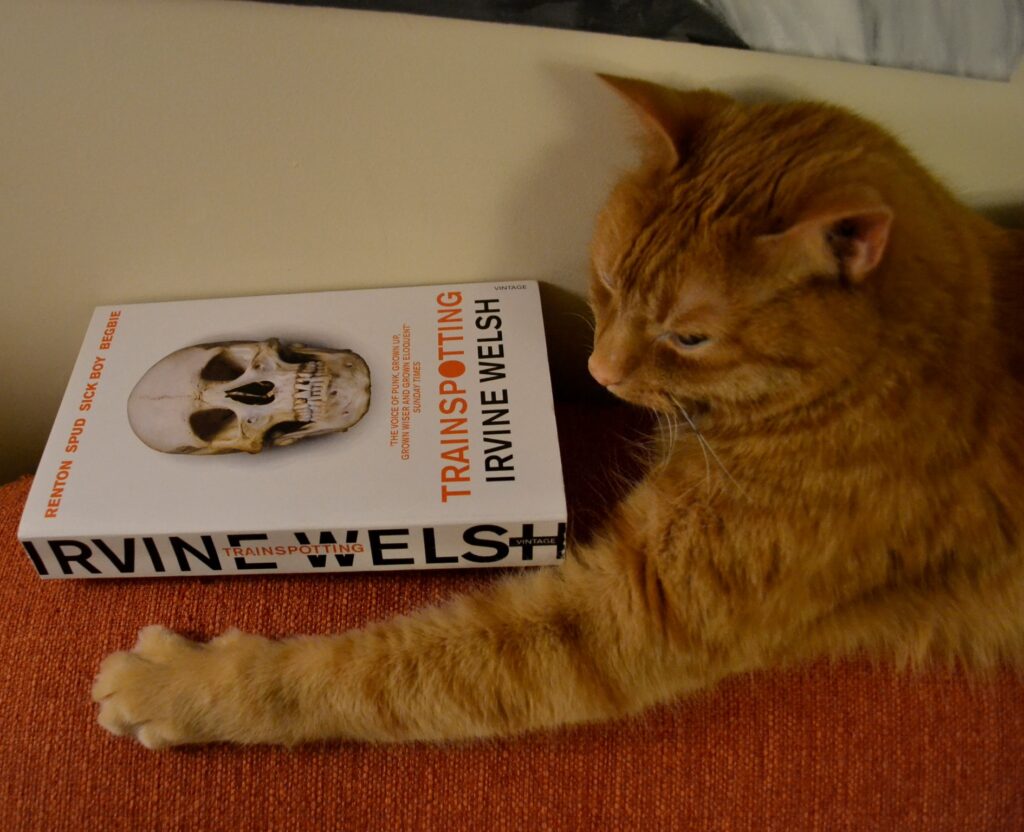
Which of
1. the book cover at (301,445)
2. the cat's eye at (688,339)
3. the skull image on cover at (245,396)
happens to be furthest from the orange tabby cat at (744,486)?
the skull image on cover at (245,396)

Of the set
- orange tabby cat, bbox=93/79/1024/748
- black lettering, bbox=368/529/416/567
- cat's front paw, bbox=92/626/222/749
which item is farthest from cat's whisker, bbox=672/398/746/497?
Result: cat's front paw, bbox=92/626/222/749

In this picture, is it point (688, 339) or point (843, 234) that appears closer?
point (843, 234)

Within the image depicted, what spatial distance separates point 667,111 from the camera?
0.81 m

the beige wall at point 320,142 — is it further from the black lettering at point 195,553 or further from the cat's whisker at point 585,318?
the black lettering at point 195,553

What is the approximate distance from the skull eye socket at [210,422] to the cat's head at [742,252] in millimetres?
475

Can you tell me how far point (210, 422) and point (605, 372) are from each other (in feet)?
1.66

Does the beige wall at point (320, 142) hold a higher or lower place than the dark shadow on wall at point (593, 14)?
lower

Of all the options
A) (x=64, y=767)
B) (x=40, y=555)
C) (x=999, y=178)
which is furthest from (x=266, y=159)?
(x=999, y=178)

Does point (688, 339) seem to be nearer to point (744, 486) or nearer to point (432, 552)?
point (744, 486)

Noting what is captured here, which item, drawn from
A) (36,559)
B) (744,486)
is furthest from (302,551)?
(744,486)

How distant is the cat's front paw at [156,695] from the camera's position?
91 centimetres

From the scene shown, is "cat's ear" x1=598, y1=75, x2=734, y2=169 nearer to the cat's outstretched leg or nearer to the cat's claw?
the cat's outstretched leg

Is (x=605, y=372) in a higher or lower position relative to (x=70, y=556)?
higher

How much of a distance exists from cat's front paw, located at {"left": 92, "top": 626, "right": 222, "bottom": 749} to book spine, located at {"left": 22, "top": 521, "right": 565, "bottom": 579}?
11 centimetres
